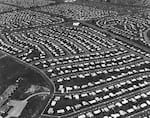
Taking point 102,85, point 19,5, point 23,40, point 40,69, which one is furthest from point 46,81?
point 19,5

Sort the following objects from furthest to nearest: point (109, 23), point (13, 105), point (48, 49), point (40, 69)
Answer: point (109, 23)
point (48, 49)
point (40, 69)
point (13, 105)

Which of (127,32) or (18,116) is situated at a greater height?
(127,32)

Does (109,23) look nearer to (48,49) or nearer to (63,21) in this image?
(63,21)

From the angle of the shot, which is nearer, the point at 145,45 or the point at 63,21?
the point at 145,45

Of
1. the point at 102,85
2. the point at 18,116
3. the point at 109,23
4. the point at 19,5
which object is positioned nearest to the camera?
the point at 18,116

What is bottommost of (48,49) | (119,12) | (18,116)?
(18,116)

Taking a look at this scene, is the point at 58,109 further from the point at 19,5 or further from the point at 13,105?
the point at 19,5
